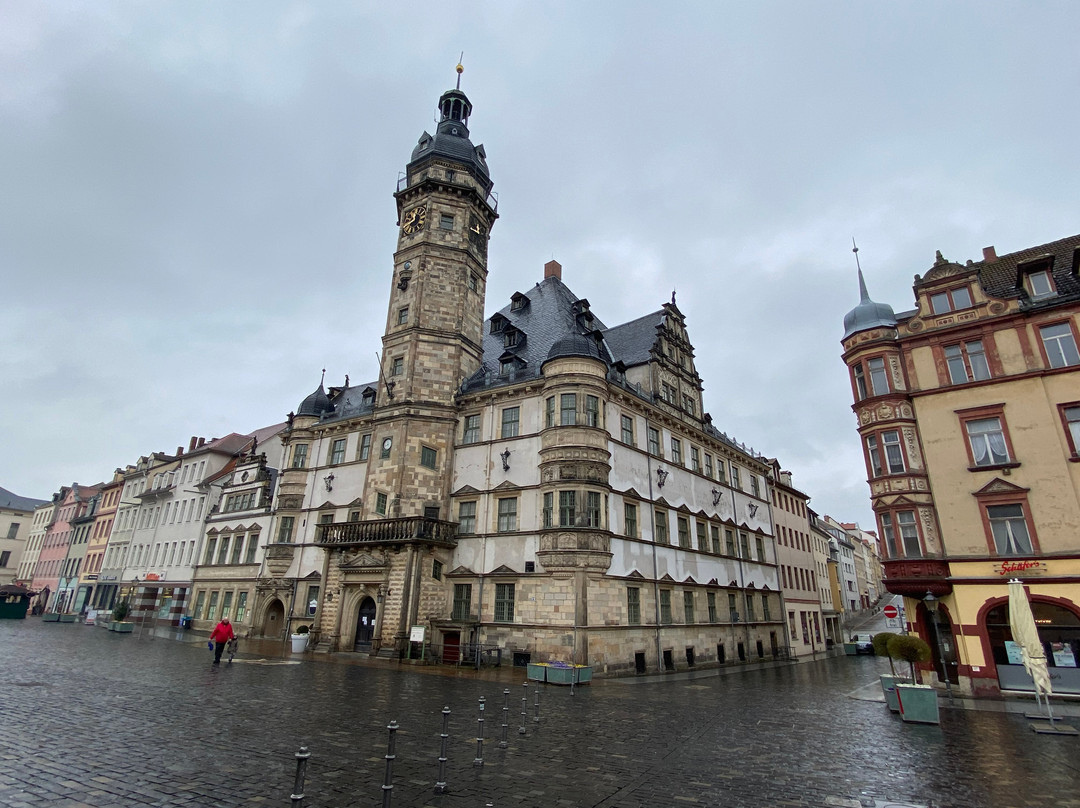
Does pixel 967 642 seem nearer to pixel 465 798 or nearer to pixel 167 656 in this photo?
A: pixel 465 798

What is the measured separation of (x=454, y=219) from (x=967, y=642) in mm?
32966

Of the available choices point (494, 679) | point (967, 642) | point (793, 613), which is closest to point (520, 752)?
point (494, 679)

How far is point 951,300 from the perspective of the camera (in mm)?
22922

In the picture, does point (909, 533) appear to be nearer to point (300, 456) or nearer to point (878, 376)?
point (878, 376)

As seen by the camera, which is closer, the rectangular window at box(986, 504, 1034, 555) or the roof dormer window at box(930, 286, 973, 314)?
the rectangular window at box(986, 504, 1034, 555)

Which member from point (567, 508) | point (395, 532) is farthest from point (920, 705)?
point (395, 532)

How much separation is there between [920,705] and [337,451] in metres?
32.2

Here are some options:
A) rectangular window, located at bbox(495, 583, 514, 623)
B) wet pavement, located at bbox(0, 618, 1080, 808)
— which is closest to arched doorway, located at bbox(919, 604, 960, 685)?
wet pavement, located at bbox(0, 618, 1080, 808)

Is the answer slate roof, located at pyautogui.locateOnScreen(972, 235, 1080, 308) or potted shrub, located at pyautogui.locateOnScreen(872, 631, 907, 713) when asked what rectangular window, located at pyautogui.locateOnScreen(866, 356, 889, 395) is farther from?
potted shrub, located at pyautogui.locateOnScreen(872, 631, 907, 713)

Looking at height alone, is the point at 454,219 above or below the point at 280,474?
above

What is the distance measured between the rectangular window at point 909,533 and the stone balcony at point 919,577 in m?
0.33

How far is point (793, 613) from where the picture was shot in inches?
1742

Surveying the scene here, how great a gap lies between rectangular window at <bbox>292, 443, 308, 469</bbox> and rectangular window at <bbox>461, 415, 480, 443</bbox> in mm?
13334

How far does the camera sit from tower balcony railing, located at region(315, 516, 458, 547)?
2812 cm
